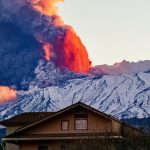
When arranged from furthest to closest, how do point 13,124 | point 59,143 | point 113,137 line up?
point 13,124, point 59,143, point 113,137

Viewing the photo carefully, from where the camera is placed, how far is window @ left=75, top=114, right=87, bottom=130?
2178 inches

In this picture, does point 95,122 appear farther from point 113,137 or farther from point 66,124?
point 113,137

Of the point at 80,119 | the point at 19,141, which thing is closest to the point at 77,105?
the point at 80,119

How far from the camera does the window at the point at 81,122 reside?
5531 cm

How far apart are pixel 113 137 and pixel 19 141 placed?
1238 centimetres

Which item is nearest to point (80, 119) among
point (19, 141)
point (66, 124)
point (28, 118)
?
point (66, 124)

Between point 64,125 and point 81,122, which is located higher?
point 81,122

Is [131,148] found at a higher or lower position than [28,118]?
lower

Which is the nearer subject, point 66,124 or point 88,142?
point 88,142

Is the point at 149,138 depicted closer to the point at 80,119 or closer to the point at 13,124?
the point at 80,119

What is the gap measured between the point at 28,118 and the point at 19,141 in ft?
34.2

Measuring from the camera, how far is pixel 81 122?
55.4m

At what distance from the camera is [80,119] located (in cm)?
5553

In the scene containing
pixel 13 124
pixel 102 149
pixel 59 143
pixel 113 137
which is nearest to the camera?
pixel 102 149
